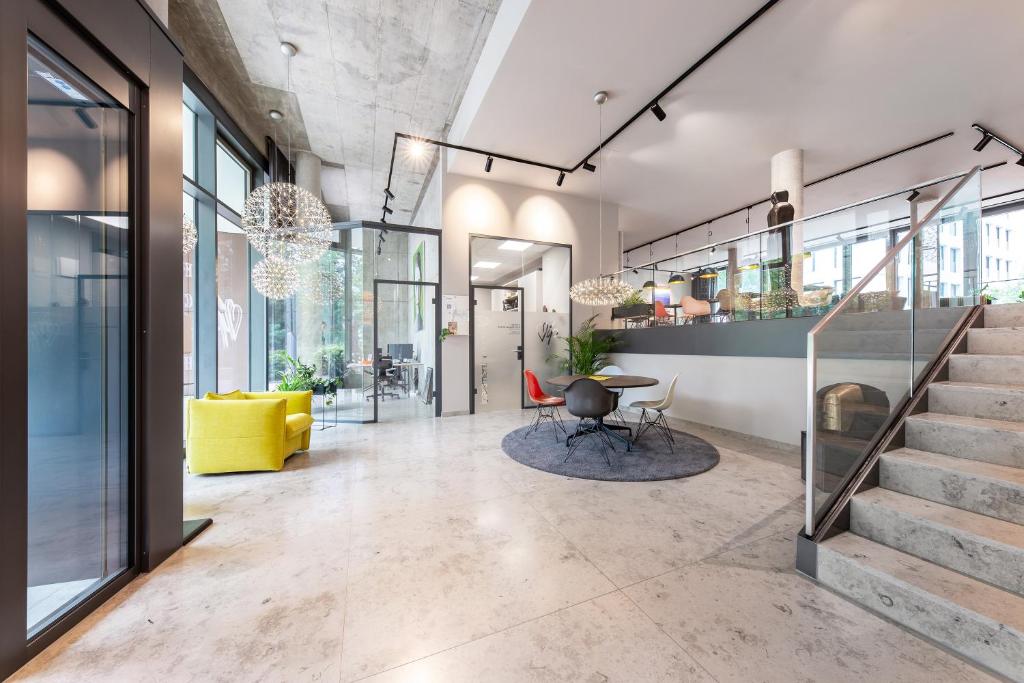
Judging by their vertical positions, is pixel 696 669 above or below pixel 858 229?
below

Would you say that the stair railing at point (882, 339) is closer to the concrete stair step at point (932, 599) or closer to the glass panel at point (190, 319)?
the concrete stair step at point (932, 599)

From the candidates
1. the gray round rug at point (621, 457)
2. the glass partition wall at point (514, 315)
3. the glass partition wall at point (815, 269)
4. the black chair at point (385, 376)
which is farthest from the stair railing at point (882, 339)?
the black chair at point (385, 376)

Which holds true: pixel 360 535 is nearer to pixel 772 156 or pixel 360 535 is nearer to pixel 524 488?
pixel 524 488

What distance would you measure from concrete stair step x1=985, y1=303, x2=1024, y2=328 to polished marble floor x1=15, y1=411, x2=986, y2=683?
2062mm

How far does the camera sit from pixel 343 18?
4164 mm

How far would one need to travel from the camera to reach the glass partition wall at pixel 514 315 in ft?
22.2

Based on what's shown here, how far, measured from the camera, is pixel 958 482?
6.13 feet

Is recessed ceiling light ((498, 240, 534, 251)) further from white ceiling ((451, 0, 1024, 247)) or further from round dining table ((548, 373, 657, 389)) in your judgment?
round dining table ((548, 373, 657, 389))

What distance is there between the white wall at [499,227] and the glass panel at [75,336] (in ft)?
14.9

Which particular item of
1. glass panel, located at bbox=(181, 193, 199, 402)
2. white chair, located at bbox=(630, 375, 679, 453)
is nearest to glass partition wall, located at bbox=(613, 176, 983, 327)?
white chair, located at bbox=(630, 375, 679, 453)

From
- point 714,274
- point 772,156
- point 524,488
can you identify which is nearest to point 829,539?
point 524,488

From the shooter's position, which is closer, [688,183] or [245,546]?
[245,546]

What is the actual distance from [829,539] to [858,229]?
149 inches

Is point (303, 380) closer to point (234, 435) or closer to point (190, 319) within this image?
point (190, 319)
